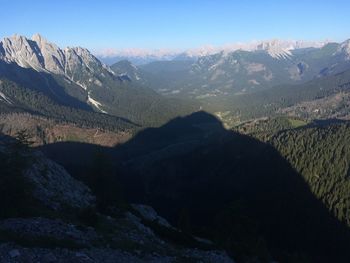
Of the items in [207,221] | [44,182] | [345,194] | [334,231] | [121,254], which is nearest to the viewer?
[121,254]

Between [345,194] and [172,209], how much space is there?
74.1m

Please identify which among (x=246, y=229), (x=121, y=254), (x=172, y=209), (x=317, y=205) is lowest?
(x=172, y=209)

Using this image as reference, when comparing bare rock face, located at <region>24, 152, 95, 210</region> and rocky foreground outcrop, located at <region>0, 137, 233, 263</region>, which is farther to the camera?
bare rock face, located at <region>24, 152, 95, 210</region>

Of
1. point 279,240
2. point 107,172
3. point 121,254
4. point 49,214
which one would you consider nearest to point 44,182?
point 107,172

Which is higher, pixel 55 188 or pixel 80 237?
pixel 80 237

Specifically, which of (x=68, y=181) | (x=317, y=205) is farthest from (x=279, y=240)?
(x=68, y=181)

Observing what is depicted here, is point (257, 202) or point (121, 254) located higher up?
point (121, 254)

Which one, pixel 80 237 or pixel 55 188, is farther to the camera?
pixel 55 188

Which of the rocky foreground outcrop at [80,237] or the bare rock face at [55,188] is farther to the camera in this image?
the bare rock face at [55,188]

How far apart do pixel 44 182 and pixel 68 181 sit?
14.0m

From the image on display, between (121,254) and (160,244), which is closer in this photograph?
(121,254)

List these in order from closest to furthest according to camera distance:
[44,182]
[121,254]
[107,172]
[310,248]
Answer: [121,254], [44,182], [107,172], [310,248]

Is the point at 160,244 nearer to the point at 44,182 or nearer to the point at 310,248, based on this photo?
the point at 44,182

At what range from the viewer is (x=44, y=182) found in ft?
262
